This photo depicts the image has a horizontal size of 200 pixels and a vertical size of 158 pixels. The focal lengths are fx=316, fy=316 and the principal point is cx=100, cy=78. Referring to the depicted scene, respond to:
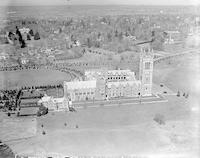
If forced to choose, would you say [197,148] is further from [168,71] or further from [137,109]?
[168,71]

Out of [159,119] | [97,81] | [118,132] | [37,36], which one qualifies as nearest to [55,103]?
[97,81]

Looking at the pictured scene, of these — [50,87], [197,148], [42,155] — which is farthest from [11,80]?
[197,148]

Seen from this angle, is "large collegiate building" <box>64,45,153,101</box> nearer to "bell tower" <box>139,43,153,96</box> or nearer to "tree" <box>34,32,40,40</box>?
"bell tower" <box>139,43,153,96</box>

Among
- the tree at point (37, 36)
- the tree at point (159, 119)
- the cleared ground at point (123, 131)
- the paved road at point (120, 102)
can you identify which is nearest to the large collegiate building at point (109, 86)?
the paved road at point (120, 102)

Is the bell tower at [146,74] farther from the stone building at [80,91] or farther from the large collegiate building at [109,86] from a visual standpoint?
the stone building at [80,91]

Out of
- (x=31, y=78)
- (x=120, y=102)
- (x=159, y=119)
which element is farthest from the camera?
(x=31, y=78)

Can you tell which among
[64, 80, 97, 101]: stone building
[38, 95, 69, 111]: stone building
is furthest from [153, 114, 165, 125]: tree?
[38, 95, 69, 111]: stone building

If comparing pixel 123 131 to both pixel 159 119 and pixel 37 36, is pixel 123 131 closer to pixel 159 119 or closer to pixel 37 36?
pixel 159 119
